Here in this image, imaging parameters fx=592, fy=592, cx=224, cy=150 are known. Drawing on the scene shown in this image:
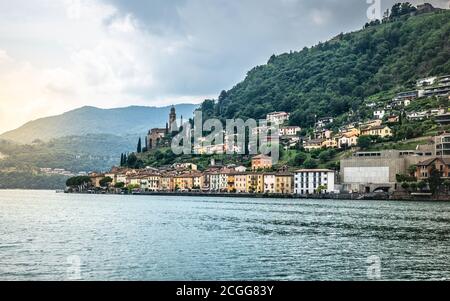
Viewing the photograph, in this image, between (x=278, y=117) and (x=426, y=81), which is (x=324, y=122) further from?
(x=426, y=81)

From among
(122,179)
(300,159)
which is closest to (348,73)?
(300,159)

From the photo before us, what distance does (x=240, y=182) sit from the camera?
3225cm

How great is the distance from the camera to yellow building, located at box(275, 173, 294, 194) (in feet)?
96.4

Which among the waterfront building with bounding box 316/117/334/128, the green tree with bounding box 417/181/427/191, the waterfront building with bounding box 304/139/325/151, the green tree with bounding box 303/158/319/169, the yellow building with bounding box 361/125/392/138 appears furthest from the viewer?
the waterfront building with bounding box 316/117/334/128

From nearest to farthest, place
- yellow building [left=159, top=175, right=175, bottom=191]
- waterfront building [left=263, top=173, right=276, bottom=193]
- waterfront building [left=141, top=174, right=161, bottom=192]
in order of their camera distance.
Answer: waterfront building [left=263, top=173, right=276, bottom=193] < yellow building [left=159, top=175, right=175, bottom=191] < waterfront building [left=141, top=174, right=161, bottom=192]

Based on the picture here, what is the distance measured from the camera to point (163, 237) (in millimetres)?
8789

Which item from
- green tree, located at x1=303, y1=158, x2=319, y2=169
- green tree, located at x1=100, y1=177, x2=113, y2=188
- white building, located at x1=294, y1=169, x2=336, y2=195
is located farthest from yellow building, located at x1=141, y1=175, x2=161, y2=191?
white building, located at x1=294, y1=169, x2=336, y2=195

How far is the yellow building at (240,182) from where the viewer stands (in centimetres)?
3184

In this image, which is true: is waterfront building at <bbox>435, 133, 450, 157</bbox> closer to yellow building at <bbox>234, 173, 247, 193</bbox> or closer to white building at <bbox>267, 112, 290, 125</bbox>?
yellow building at <bbox>234, 173, 247, 193</bbox>

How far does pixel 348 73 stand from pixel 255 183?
42.3 feet

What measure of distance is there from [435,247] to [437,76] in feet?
97.9

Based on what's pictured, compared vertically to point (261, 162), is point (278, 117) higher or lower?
higher

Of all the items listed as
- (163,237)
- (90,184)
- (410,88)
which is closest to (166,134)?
(90,184)
